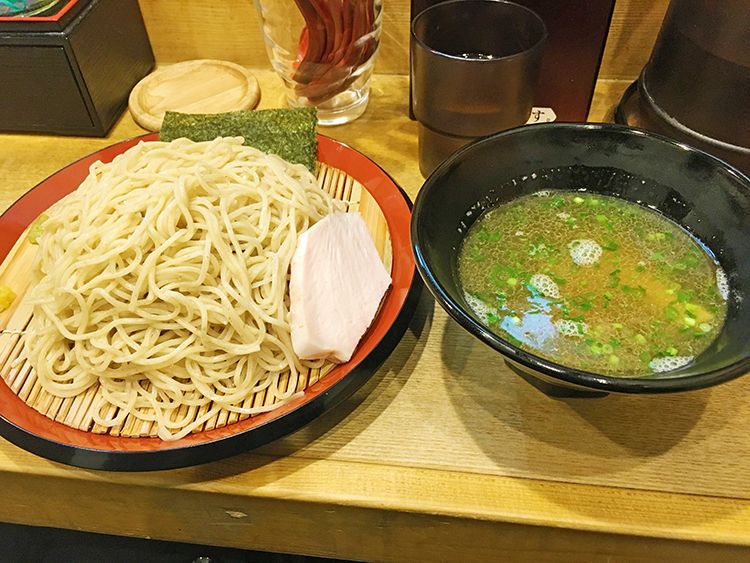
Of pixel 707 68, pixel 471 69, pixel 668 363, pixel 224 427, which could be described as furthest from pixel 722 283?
pixel 224 427

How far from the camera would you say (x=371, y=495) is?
101 cm

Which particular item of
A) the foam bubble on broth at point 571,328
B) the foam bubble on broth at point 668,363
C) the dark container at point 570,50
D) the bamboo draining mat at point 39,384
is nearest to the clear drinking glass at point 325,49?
the dark container at point 570,50

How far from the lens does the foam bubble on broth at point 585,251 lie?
1114mm

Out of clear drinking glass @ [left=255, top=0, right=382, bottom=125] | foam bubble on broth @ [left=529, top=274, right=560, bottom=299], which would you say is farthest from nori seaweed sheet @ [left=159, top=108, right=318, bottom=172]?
foam bubble on broth @ [left=529, top=274, right=560, bottom=299]

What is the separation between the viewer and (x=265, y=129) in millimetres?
1511

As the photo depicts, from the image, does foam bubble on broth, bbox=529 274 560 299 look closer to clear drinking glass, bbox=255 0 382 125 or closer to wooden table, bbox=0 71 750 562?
wooden table, bbox=0 71 750 562

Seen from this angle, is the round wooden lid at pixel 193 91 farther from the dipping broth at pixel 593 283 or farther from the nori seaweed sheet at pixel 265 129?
the dipping broth at pixel 593 283

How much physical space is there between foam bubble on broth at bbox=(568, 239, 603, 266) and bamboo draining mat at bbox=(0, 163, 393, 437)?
36 centimetres

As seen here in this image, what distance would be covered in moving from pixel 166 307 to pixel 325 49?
2.62 ft

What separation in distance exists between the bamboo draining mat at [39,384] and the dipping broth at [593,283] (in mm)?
261

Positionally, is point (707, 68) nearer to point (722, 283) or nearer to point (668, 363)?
point (722, 283)

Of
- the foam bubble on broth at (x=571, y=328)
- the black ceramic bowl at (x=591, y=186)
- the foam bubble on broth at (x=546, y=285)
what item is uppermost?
the black ceramic bowl at (x=591, y=186)

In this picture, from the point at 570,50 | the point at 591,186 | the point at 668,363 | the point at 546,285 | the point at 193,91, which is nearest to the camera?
the point at 668,363

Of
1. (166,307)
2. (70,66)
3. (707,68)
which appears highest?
(707,68)
